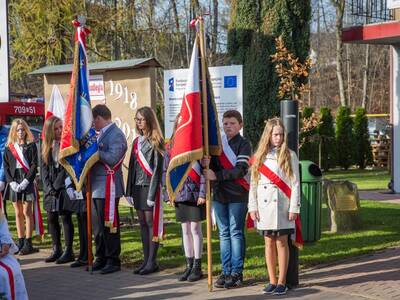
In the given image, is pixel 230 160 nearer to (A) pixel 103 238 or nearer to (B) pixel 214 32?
(A) pixel 103 238

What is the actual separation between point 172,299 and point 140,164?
186cm

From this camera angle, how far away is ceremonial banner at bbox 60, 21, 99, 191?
8385 mm

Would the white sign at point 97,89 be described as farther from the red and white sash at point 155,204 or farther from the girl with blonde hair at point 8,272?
the girl with blonde hair at point 8,272

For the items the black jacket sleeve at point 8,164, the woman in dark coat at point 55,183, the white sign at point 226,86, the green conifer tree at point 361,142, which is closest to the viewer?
the woman in dark coat at point 55,183

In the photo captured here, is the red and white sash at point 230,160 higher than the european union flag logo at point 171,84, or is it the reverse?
the european union flag logo at point 171,84

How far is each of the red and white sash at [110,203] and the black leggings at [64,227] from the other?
0.98m

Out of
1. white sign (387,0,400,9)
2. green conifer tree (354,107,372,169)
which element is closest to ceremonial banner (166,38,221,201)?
white sign (387,0,400,9)

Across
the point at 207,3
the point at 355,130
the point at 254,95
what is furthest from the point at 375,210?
the point at 207,3

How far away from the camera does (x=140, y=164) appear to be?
822 cm

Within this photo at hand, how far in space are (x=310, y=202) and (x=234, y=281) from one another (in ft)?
8.15

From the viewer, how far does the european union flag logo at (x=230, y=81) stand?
9.84 m

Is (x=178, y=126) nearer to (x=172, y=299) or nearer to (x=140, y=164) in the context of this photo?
(x=140, y=164)

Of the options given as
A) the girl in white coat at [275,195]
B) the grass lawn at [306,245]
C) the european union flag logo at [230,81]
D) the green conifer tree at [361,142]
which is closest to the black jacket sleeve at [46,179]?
the grass lawn at [306,245]

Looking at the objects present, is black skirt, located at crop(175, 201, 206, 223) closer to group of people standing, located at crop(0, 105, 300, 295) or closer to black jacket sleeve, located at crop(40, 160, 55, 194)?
group of people standing, located at crop(0, 105, 300, 295)
